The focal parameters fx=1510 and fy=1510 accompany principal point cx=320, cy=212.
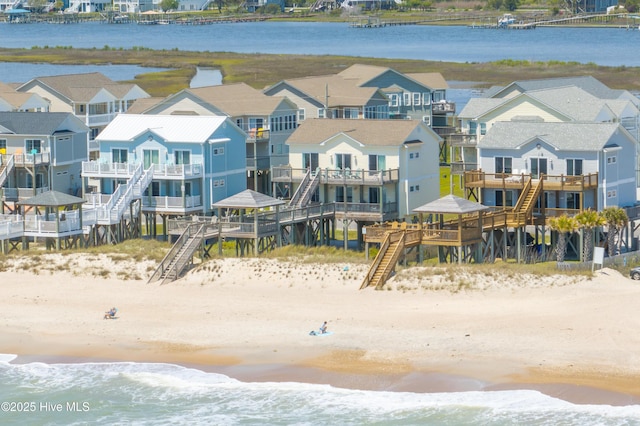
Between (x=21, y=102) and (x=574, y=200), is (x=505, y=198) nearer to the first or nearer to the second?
(x=574, y=200)

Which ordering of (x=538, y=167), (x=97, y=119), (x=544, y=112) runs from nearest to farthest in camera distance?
(x=538, y=167)
(x=544, y=112)
(x=97, y=119)

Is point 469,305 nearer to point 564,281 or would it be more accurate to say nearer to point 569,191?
point 564,281

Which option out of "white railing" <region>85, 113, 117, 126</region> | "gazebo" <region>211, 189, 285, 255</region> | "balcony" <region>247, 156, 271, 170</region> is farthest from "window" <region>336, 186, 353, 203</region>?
"white railing" <region>85, 113, 117, 126</region>

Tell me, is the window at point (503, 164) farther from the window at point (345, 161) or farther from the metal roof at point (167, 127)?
the metal roof at point (167, 127)

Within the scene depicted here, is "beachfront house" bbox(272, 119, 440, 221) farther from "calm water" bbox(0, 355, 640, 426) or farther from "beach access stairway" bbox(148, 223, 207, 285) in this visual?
"calm water" bbox(0, 355, 640, 426)

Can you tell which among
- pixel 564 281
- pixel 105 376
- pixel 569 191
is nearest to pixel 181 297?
pixel 105 376

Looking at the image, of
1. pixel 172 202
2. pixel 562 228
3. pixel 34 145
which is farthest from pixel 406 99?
pixel 562 228
